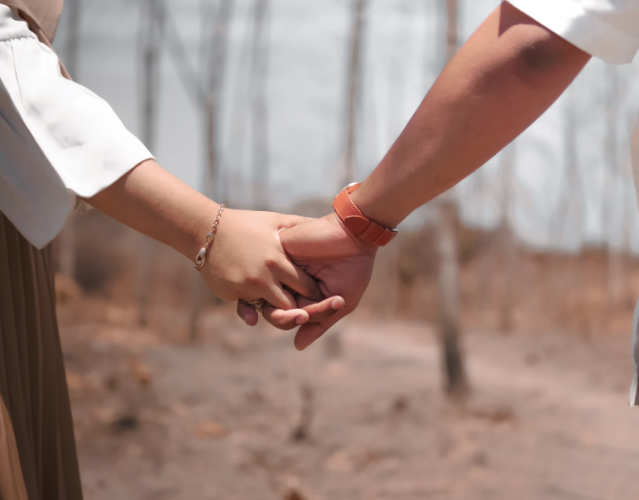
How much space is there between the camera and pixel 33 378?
3.28ft

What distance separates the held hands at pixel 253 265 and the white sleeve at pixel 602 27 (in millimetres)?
641

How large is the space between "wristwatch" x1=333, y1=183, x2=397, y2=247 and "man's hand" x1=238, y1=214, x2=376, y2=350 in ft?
0.08

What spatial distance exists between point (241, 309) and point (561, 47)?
780 millimetres

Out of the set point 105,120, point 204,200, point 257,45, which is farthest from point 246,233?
point 257,45

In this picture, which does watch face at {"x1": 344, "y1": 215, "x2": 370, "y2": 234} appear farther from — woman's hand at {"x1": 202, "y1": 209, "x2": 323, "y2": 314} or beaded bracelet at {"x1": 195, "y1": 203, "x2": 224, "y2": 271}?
beaded bracelet at {"x1": 195, "y1": 203, "x2": 224, "y2": 271}

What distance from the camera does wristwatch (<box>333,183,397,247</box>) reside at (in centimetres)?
118

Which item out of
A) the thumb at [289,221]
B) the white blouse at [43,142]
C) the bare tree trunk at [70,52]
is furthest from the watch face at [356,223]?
the bare tree trunk at [70,52]

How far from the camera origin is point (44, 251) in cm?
109

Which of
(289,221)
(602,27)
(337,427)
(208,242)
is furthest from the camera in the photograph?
(337,427)

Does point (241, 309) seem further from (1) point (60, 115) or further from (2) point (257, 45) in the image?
(2) point (257, 45)

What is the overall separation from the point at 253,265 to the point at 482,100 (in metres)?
0.53

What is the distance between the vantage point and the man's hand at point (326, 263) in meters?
1.25

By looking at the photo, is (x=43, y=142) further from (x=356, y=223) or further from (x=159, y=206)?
(x=356, y=223)

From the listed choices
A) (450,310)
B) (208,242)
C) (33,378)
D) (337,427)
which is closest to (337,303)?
(208,242)
